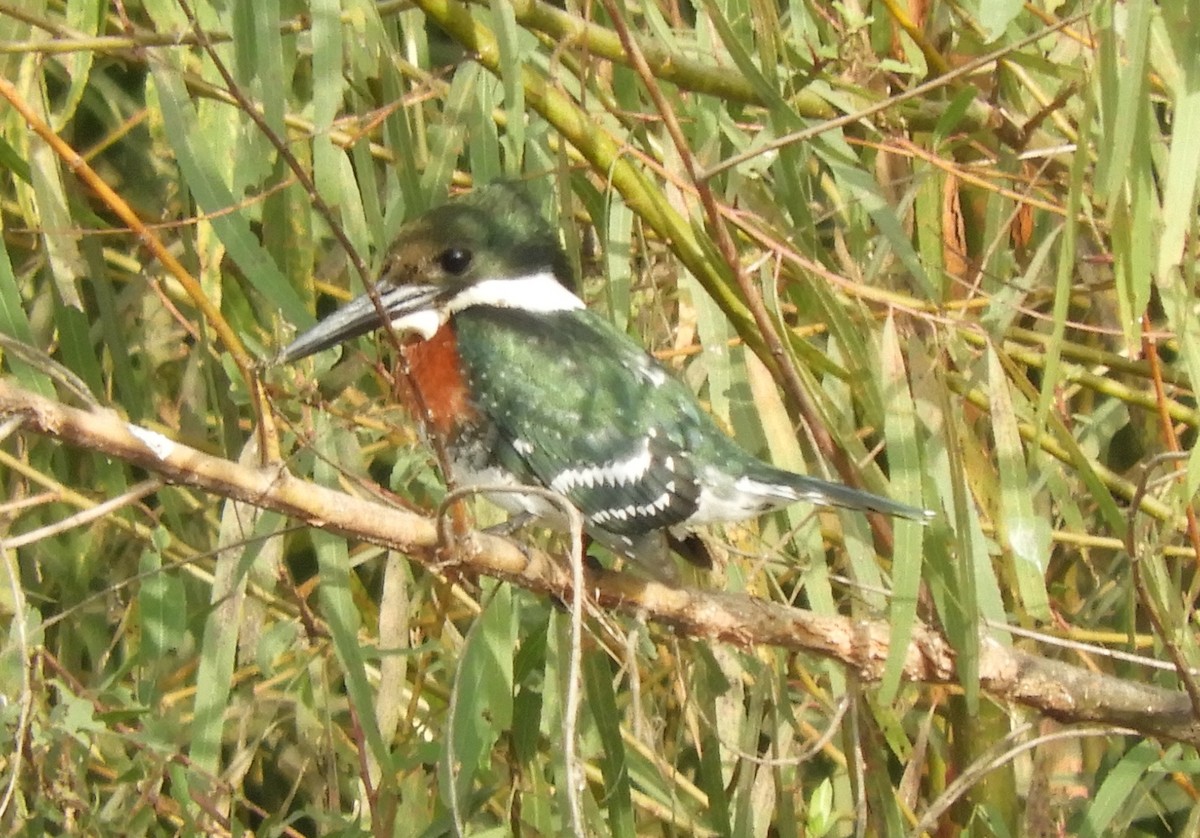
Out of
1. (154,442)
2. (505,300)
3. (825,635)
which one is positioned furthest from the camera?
(505,300)

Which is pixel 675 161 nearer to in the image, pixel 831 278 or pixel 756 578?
pixel 831 278

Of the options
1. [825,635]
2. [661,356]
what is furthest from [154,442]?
[661,356]

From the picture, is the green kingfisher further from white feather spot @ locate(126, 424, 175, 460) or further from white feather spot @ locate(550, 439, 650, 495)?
white feather spot @ locate(126, 424, 175, 460)

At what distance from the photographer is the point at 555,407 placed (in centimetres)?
139

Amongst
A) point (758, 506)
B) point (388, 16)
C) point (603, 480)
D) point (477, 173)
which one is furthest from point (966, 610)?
point (388, 16)

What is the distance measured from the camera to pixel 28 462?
1488 millimetres

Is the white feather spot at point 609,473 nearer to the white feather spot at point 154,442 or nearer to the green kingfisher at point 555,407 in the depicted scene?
the green kingfisher at point 555,407

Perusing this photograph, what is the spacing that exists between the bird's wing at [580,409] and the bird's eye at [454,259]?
3.2 inches

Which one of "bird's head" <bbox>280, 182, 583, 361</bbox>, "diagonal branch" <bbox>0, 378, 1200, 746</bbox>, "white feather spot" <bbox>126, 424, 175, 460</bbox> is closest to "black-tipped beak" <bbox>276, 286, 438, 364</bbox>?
"bird's head" <bbox>280, 182, 583, 361</bbox>

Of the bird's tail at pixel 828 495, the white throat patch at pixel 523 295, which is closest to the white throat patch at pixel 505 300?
the white throat patch at pixel 523 295

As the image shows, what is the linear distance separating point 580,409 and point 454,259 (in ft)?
0.65

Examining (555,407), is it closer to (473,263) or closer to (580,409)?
(580,409)

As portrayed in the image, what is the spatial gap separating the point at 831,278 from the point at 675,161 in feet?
0.72

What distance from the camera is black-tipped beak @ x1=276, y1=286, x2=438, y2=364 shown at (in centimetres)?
123
